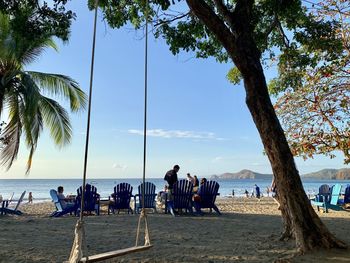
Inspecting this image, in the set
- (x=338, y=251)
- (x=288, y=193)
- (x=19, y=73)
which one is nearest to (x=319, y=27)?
(x=288, y=193)

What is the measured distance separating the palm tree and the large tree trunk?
662 cm

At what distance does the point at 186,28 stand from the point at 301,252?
5122mm

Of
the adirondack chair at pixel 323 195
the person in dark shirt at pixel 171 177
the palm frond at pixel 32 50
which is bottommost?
the adirondack chair at pixel 323 195

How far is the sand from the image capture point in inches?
201

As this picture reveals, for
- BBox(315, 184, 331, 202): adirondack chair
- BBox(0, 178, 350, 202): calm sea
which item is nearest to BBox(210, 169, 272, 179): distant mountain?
BBox(0, 178, 350, 202): calm sea

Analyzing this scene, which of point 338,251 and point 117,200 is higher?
point 117,200

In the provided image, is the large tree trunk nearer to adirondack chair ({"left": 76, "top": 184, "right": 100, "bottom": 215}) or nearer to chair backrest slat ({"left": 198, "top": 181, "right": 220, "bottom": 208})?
chair backrest slat ({"left": 198, "top": 181, "right": 220, "bottom": 208})

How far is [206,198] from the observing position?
36.6ft

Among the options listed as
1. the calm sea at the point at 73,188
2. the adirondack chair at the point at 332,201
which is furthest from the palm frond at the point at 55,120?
the calm sea at the point at 73,188

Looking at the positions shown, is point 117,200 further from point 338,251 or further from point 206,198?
point 338,251

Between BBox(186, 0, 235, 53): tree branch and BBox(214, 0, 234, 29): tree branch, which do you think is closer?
BBox(186, 0, 235, 53): tree branch

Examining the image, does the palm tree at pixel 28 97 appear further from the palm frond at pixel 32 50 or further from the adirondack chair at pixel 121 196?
the adirondack chair at pixel 121 196

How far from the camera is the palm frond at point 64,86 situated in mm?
12328

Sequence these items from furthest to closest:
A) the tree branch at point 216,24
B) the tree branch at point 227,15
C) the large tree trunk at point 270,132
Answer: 1. the tree branch at point 227,15
2. the tree branch at point 216,24
3. the large tree trunk at point 270,132
